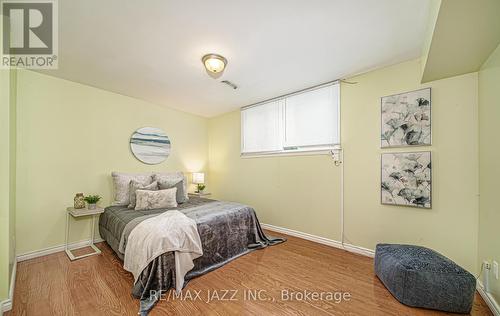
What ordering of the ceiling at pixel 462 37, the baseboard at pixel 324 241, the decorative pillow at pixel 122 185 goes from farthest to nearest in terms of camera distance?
the decorative pillow at pixel 122 185
the baseboard at pixel 324 241
the ceiling at pixel 462 37

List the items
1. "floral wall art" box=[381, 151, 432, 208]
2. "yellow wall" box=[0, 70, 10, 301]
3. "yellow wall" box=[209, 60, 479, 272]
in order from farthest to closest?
"floral wall art" box=[381, 151, 432, 208], "yellow wall" box=[209, 60, 479, 272], "yellow wall" box=[0, 70, 10, 301]

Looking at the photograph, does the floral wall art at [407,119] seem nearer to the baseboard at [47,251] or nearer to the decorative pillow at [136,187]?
the decorative pillow at [136,187]

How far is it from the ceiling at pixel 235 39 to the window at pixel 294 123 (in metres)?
0.31

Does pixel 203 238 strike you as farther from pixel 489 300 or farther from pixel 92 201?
pixel 489 300

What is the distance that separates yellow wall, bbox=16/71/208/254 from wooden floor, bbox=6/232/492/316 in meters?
0.54

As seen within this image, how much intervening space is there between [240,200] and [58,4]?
3.58 metres

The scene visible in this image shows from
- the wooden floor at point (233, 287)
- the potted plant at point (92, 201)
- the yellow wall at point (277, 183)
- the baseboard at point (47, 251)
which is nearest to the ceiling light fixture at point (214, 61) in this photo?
the yellow wall at point (277, 183)

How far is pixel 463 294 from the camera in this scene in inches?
62.4

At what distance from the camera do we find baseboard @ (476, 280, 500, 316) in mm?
1600

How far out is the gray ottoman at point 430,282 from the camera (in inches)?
62.7

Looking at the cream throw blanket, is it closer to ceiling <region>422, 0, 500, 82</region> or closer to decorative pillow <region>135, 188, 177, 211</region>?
decorative pillow <region>135, 188, 177, 211</region>

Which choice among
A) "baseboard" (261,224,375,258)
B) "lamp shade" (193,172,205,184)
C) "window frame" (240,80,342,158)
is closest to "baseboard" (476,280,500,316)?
"baseboard" (261,224,375,258)

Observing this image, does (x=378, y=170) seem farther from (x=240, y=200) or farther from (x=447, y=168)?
(x=240, y=200)

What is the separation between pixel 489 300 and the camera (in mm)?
1712
